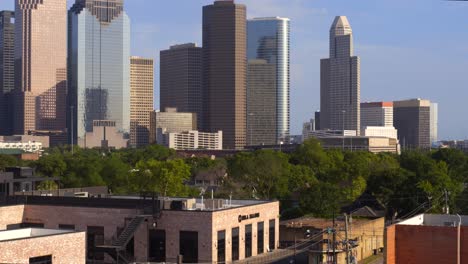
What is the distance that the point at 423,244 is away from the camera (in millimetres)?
38750

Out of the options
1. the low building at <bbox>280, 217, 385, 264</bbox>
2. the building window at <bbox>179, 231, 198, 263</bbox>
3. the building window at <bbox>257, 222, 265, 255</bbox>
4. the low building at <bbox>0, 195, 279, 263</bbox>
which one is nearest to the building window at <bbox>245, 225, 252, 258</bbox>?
the low building at <bbox>0, 195, 279, 263</bbox>

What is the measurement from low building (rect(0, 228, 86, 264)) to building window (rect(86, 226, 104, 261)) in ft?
38.8

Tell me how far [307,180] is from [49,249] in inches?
2591

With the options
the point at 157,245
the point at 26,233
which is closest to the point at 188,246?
the point at 157,245

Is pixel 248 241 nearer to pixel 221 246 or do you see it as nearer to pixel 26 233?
pixel 221 246

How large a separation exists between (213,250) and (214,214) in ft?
7.58

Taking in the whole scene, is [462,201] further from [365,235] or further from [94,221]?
[94,221]

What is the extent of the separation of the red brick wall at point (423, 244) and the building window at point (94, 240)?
21.4 metres

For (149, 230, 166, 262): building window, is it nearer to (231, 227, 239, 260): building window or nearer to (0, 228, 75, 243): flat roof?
(231, 227, 239, 260): building window

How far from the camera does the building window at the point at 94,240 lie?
2093 inches

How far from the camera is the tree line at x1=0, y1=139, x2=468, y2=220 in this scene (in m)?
76.9

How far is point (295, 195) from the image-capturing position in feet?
331

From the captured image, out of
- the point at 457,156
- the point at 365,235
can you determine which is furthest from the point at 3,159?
the point at 365,235

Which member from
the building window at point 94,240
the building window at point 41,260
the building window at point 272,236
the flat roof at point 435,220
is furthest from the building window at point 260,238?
the building window at point 41,260
